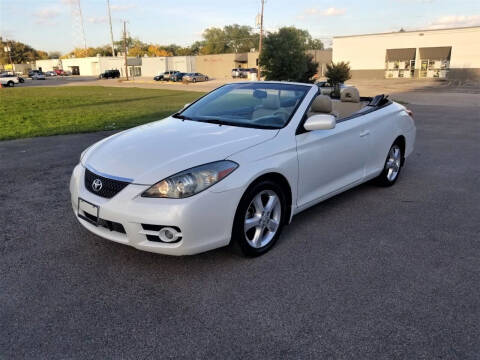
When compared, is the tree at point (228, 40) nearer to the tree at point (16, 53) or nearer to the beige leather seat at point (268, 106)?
the tree at point (16, 53)

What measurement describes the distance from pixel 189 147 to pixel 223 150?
12.3 inches

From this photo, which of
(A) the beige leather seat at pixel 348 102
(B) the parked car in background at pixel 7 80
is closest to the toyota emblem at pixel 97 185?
(A) the beige leather seat at pixel 348 102

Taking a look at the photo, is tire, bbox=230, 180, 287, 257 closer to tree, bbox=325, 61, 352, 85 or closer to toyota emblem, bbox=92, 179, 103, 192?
toyota emblem, bbox=92, 179, 103, 192

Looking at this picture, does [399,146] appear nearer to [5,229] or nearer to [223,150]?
[223,150]

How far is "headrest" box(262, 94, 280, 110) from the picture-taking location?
4.45m

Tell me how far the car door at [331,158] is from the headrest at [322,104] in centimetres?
22

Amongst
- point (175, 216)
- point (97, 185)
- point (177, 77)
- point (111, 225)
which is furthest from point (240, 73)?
point (175, 216)

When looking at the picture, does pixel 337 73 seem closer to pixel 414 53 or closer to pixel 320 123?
pixel 320 123

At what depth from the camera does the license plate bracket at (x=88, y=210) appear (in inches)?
131

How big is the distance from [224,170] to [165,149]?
0.60 metres

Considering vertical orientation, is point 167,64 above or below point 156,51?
below

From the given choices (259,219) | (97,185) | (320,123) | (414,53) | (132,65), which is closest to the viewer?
(97,185)

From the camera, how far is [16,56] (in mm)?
121625

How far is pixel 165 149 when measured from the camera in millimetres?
3549
